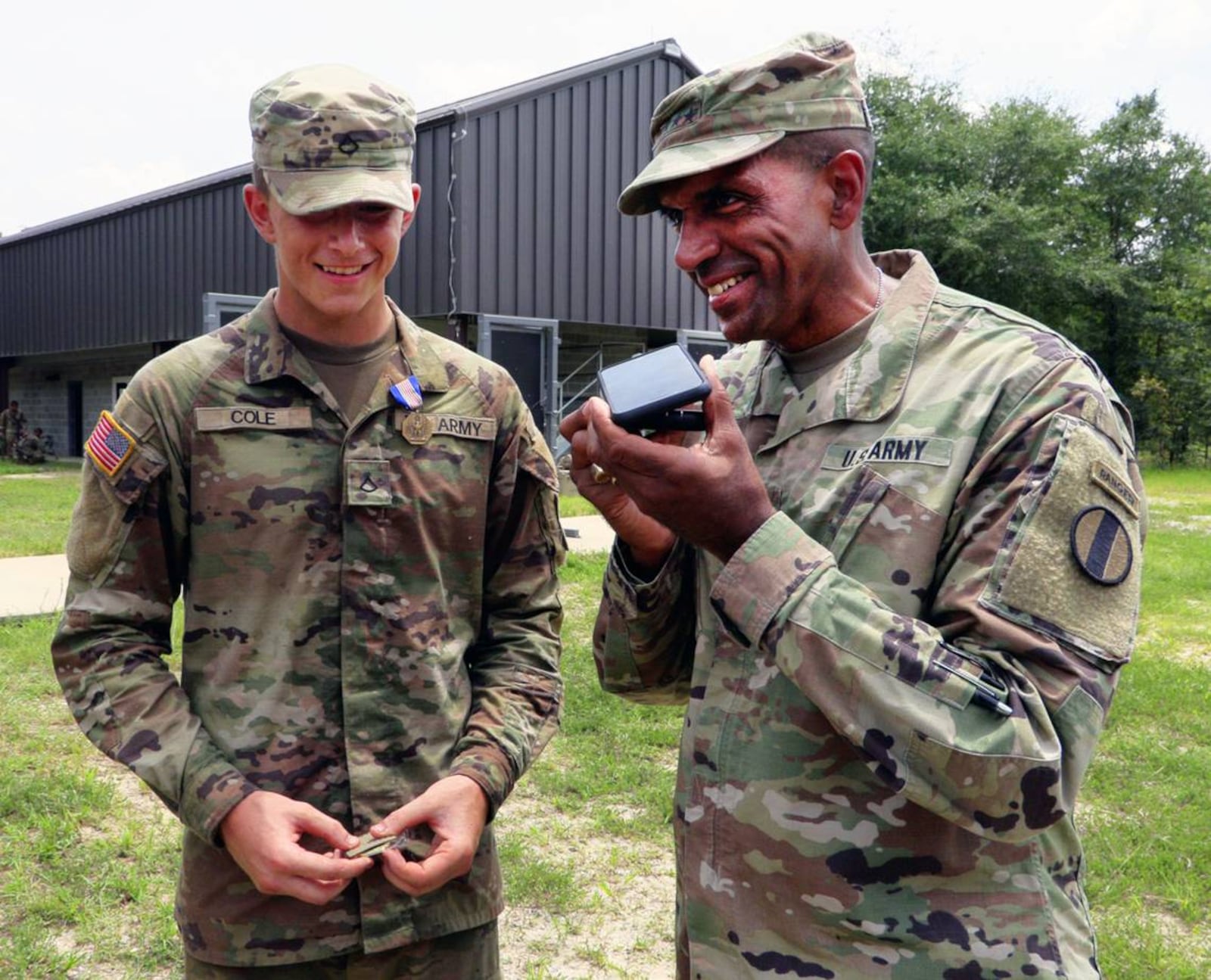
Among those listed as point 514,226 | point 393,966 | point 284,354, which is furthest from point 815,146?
point 514,226

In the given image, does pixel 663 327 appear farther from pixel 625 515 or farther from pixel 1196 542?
pixel 625 515

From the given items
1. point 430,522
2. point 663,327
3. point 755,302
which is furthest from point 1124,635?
point 663,327

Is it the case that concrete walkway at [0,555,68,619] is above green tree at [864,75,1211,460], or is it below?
below

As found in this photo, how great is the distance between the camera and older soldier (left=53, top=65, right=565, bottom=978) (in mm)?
1863

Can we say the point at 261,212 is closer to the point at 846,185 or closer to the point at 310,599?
the point at 310,599

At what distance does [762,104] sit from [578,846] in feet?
10.3

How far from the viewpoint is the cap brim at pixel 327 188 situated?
1.89m

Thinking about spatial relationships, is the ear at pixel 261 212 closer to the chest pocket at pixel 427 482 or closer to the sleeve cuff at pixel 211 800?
the chest pocket at pixel 427 482

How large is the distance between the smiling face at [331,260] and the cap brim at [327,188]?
1.0 inches

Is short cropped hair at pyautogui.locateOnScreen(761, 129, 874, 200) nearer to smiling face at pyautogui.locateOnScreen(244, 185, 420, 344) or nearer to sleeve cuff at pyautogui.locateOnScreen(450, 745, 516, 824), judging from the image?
smiling face at pyautogui.locateOnScreen(244, 185, 420, 344)

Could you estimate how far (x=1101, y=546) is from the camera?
1282mm

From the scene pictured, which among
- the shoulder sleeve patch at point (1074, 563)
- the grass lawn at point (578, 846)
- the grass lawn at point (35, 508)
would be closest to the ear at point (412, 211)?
the shoulder sleeve patch at point (1074, 563)

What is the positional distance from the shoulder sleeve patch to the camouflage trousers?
126 centimetres

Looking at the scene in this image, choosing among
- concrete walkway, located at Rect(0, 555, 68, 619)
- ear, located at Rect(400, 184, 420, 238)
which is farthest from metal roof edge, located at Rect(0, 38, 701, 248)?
ear, located at Rect(400, 184, 420, 238)
